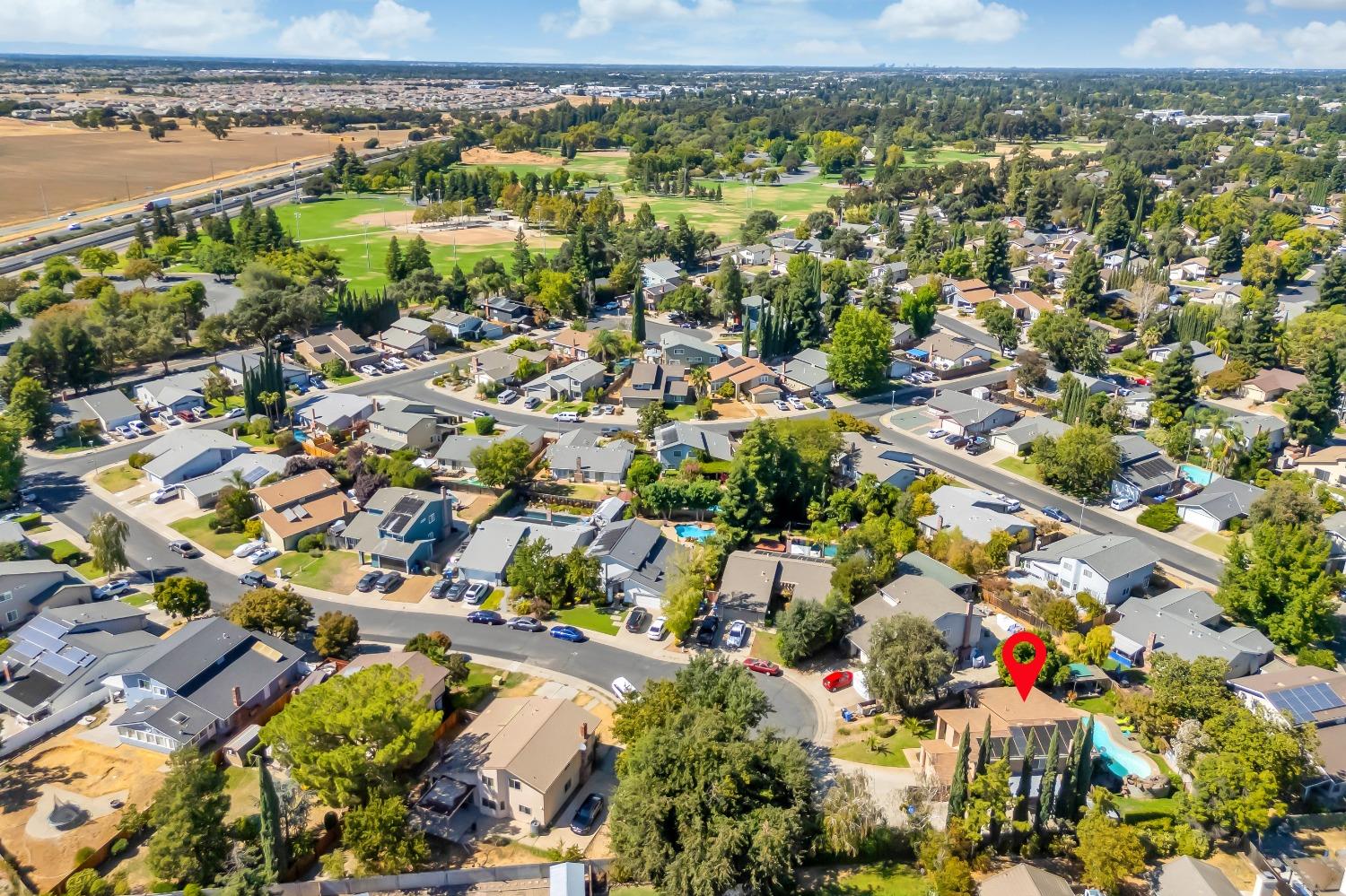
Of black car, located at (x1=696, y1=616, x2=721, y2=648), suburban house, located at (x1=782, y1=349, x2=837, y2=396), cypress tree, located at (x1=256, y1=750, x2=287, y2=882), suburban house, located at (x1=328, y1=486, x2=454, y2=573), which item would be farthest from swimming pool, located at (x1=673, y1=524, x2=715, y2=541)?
cypress tree, located at (x1=256, y1=750, x2=287, y2=882)

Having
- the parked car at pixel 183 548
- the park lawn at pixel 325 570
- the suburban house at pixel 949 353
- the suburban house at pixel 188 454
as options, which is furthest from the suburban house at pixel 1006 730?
the suburban house at pixel 188 454

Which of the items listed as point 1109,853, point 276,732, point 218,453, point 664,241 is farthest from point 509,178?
point 1109,853

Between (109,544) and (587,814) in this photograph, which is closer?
(587,814)

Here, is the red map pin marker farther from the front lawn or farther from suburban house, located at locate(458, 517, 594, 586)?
suburban house, located at locate(458, 517, 594, 586)

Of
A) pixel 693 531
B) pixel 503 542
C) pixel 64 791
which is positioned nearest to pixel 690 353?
pixel 693 531

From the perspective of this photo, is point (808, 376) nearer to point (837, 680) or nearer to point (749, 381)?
point (749, 381)

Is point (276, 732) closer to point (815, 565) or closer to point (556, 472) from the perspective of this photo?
point (815, 565)
